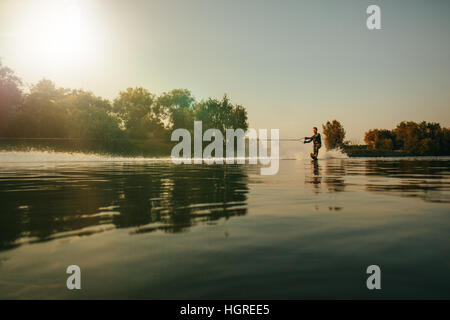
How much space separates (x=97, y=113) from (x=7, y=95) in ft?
51.9

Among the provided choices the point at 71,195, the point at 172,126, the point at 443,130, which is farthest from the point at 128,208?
the point at 443,130

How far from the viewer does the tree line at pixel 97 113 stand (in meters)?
62.6

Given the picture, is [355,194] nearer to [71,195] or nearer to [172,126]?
[71,195]

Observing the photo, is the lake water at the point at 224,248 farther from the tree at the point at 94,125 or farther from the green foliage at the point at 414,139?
the green foliage at the point at 414,139

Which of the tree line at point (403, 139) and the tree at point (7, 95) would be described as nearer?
the tree at point (7, 95)

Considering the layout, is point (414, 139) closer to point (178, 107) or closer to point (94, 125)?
point (178, 107)

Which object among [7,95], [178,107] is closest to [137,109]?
[178,107]

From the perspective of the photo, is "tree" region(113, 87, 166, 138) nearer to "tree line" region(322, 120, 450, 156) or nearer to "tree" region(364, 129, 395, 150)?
"tree line" region(322, 120, 450, 156)

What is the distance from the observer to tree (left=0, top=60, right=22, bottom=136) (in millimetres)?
59844

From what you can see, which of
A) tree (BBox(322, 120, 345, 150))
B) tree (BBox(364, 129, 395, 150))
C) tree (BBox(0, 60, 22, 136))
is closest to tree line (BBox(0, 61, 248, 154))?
tree (BBox(0, 60, 22, 136))

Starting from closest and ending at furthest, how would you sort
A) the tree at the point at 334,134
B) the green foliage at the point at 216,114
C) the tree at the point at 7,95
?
the tree at the point at 7,95
the green foliage at the point at 216,114
the tree at the point at 334,134

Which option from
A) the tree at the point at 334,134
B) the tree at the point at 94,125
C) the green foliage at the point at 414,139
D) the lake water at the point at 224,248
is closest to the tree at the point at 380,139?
the green foliage at the point at 414,139

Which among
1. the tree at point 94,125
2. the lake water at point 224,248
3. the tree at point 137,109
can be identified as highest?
the tree at point 137,109

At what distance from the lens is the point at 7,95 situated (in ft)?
200
